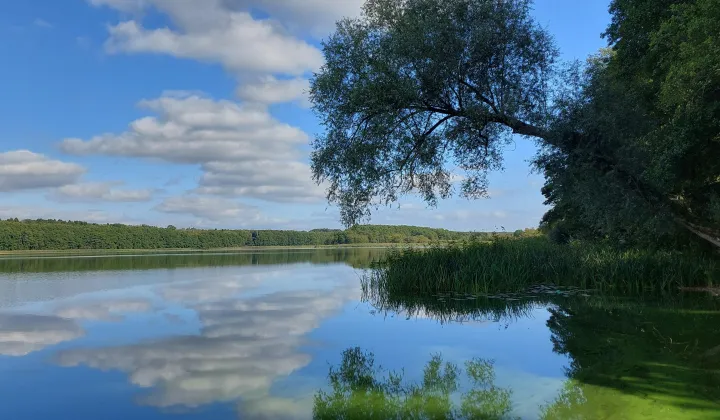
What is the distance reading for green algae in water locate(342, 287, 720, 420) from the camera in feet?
15.3

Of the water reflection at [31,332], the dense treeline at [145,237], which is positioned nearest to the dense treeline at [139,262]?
the water reflection at [31,332]

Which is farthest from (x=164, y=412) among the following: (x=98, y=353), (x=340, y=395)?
(x=98, y=353)

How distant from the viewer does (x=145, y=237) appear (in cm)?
7769

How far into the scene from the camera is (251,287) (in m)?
17.3

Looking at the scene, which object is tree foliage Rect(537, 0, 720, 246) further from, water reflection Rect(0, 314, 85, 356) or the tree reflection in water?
water reflection Rect(0, 314, 85, 356)

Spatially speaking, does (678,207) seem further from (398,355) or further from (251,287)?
(251,287)

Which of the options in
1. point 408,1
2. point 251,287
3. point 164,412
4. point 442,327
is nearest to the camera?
point 164,412

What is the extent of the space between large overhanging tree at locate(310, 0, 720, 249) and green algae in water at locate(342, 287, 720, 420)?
2964 mm

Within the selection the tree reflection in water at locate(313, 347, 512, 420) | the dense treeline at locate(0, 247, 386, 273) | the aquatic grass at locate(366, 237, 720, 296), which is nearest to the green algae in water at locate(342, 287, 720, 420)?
the tree reflection in water at locate(313, 347, 512, 420)

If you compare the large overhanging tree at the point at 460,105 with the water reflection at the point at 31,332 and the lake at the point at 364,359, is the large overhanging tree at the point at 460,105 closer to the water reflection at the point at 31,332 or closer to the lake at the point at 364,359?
the lake at the point at 364,359

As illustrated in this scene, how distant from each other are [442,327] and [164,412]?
230 inches

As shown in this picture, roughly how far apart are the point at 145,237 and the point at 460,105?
248ft

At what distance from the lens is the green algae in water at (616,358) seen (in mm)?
4672

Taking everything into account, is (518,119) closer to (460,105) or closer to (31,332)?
(460,105)
